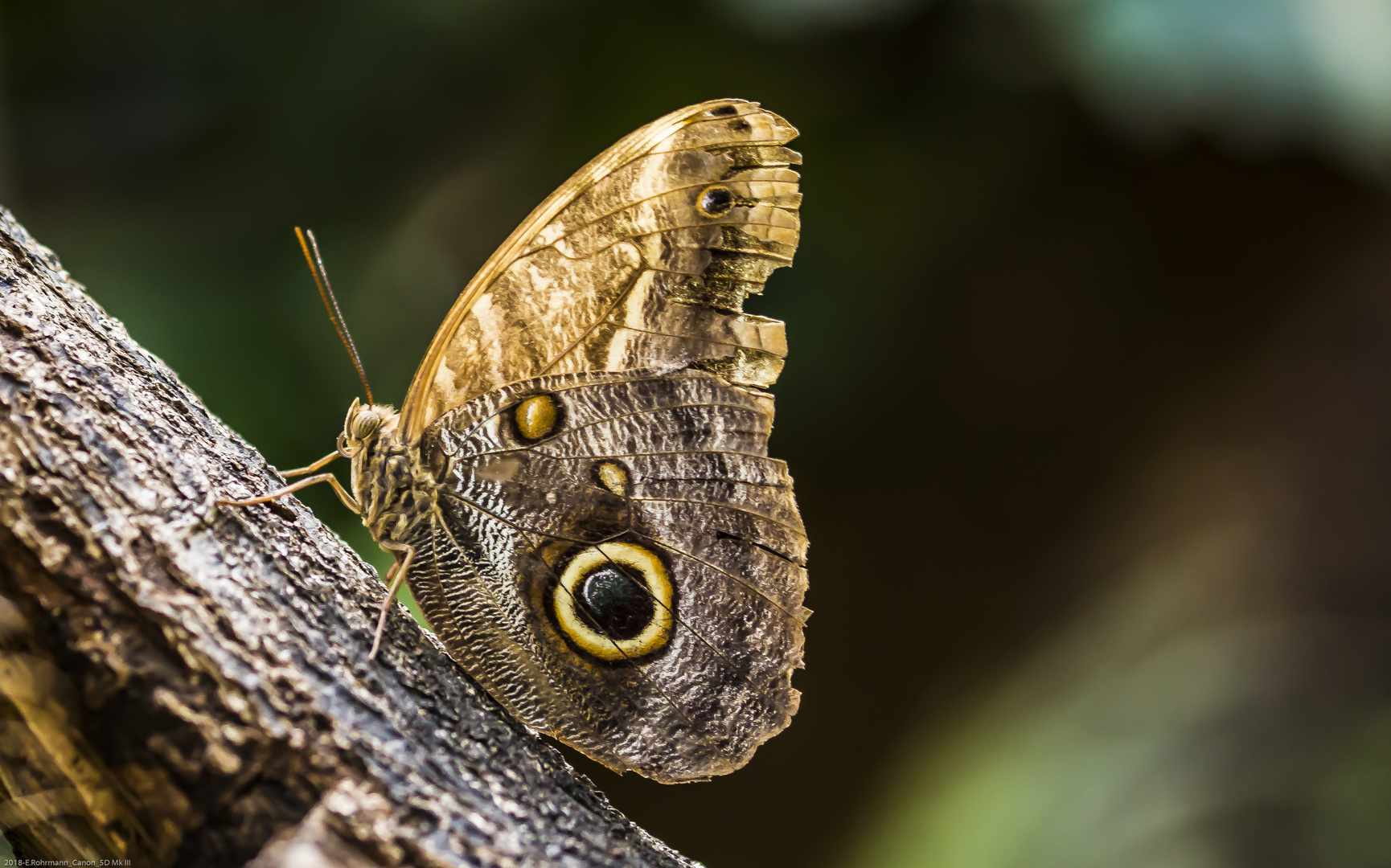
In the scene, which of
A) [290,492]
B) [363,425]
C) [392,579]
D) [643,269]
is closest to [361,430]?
[363,425]

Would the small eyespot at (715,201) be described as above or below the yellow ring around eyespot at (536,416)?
above

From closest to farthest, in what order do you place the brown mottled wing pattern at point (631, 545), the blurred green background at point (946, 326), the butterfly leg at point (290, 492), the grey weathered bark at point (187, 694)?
1. the grey weathered bark at point (187, 694)
2. the butterfly leg at point (290, 492)
3. the brown mottled wing pattern at point (631, 545)
4. the blurred green background at point (946, 326)

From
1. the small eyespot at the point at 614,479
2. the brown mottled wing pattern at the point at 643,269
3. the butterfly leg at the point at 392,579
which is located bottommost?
the butterfly leg at the point at 392,579

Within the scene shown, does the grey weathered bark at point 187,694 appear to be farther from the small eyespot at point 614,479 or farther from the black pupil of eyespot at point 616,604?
the small eyespot at point 614,479

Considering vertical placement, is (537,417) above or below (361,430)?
above

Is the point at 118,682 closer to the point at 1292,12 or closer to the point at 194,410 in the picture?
the point at 194,410

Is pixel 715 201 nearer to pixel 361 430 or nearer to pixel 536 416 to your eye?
pixel 536 416

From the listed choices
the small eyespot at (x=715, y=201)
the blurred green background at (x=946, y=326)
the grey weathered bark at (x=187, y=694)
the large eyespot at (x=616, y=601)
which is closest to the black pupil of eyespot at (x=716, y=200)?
the small eyespot at (x=715, y=201)
